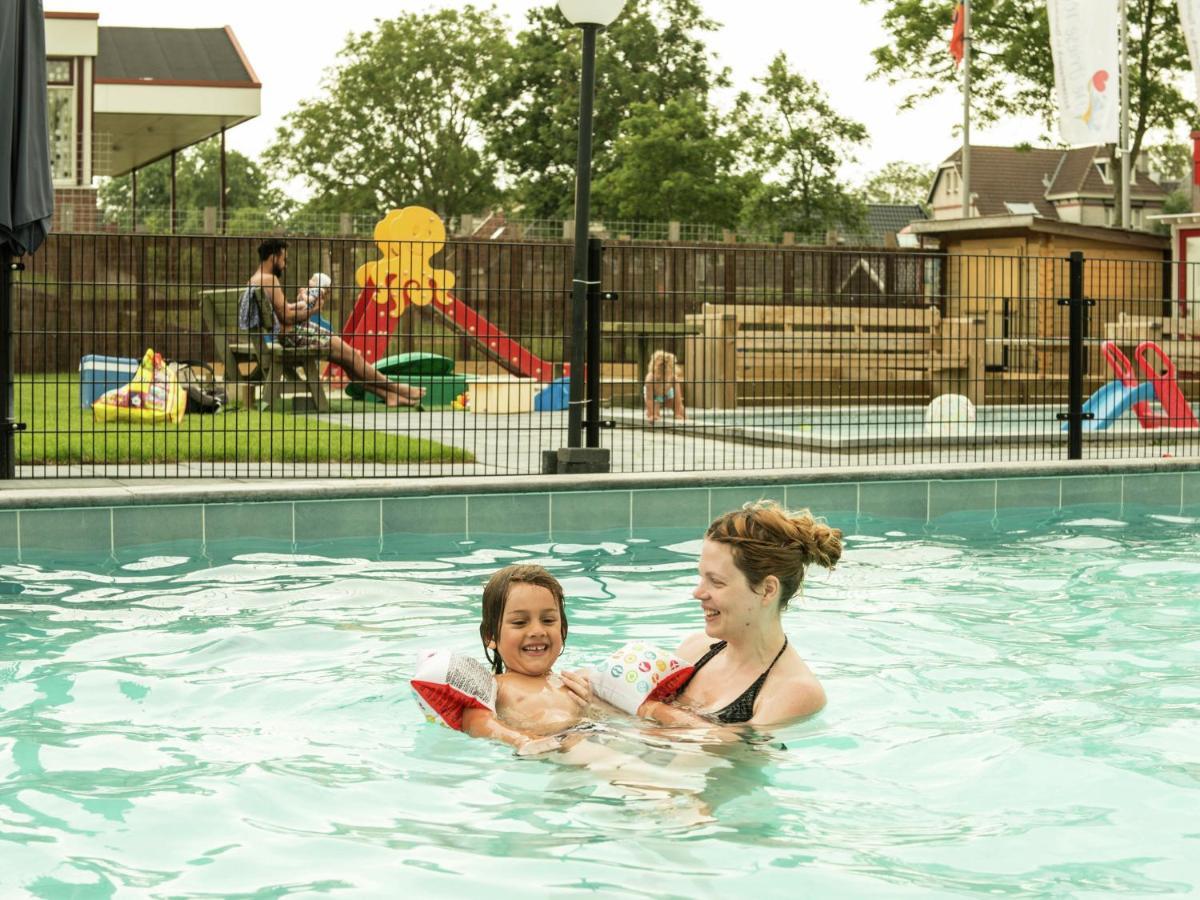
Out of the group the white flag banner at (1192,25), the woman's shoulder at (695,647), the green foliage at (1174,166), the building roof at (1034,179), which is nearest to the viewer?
the woman's shoulder at (695,647)

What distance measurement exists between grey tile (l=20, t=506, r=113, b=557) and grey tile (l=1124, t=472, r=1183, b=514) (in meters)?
7.05

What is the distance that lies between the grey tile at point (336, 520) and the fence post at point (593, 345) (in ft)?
6.30

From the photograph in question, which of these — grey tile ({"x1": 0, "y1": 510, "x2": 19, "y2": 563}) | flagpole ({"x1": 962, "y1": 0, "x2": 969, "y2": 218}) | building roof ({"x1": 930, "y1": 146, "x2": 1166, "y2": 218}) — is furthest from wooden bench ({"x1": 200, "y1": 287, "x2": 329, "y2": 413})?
building roof ({"x1": 930, "y1": 146, "x2": 1166, "y2": 218})

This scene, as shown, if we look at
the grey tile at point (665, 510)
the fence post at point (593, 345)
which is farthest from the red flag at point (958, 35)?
the grey tile at point (665, 510)

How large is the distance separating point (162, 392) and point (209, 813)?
10.7 meters

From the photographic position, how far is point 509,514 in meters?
9.40

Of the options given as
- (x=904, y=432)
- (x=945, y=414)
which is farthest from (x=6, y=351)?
(x=945, y=414)

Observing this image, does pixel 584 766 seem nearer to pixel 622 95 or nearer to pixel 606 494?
pixel 606 494

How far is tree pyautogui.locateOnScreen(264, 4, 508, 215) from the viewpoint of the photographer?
6512 centimetres

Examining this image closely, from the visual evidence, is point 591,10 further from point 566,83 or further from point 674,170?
point 566,83

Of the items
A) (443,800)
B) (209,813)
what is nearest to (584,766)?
(443,800)

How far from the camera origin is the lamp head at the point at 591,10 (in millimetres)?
10125

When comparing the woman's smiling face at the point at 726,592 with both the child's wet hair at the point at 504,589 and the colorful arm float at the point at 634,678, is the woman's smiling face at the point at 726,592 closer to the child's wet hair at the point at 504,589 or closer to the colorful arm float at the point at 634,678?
the colorful arm float at the point at 634,678

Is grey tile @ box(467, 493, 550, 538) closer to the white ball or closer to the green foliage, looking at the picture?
the white ball
